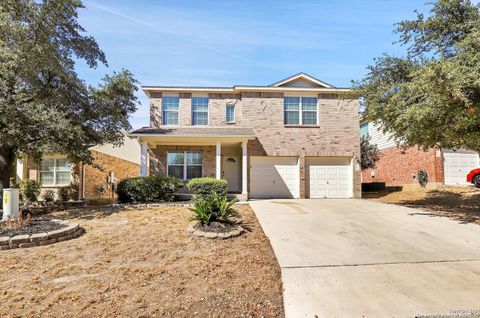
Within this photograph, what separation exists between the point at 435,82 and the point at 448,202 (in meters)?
7.84

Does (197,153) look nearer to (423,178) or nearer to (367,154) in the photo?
(367,154)

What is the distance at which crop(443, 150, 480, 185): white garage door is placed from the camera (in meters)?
17.5

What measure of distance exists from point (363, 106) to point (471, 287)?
919 cm

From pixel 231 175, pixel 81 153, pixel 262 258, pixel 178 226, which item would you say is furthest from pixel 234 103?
pixel 262 258

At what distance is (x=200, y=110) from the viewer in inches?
652

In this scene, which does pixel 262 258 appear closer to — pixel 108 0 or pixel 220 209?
pixel 220 209

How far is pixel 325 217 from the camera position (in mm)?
9781

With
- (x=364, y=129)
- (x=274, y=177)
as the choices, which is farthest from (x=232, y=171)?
(x=364, y=129)

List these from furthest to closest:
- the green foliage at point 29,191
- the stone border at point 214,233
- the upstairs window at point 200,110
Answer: the upstairs window at point 200,110
the green foliage at point 29,191
the stone border at point 214,233

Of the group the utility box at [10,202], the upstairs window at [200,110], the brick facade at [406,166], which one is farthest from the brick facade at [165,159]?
the brick facade at [406,166]

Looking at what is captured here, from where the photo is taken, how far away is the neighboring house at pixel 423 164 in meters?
17.3

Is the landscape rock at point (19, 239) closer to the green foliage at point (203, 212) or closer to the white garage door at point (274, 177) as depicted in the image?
the green foliage at point (203, 212)

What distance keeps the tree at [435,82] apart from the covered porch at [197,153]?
20.0 ft

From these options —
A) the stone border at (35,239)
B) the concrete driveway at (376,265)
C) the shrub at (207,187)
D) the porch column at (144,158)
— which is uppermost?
the porch column at (144,158)
